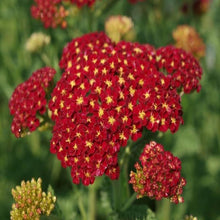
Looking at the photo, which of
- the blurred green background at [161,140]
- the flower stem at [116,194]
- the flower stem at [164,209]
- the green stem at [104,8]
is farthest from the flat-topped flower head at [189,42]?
the flower stem at [116,194]

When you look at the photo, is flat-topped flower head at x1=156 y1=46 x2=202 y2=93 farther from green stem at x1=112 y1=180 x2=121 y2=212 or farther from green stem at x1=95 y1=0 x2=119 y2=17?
green stem at x1=95 y1=0 x2=119 y2=17

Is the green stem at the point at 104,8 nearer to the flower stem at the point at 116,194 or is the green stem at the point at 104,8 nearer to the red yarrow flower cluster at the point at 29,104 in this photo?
the red yarrow flower cluster at the point at 29,104

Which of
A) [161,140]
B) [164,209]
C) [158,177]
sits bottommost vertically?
[164,209]

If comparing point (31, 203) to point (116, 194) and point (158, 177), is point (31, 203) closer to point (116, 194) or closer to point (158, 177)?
point (116, 194)

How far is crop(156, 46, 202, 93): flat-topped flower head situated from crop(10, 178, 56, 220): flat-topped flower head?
3.91 feet

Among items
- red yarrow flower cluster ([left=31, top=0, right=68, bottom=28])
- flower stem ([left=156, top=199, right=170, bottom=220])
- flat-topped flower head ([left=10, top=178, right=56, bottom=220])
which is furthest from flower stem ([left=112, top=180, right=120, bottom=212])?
red yarrow flower cluster ([left=31, top=0, right=68, bottom=28])

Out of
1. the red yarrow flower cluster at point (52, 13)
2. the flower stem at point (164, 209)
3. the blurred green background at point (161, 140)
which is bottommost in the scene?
the flower stem at point (164, 209)

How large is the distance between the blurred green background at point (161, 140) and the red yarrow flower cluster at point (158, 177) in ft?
6.01

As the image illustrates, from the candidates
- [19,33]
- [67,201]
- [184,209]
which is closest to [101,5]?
[19,33]

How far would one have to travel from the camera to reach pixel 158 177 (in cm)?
241

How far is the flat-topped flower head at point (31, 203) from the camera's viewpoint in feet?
8.30

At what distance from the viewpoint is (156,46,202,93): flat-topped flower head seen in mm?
3043

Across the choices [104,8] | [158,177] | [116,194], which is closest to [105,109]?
[158,177]

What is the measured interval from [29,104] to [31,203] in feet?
2.39
